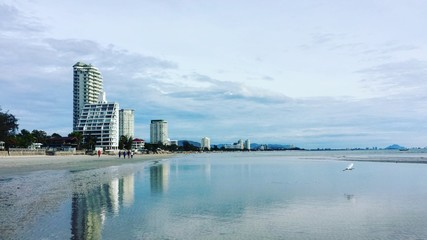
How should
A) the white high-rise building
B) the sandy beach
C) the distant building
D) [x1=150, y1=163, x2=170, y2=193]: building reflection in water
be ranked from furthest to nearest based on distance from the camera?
1. the white high-rise building
2. the distant building
3. the sandy beach
4. [x1=150, y1=163, x2=170, y2=193]: building reflection in water

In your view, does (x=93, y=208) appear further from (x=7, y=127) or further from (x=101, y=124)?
(x=101, y=124)

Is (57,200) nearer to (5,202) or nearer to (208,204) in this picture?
(5,202)

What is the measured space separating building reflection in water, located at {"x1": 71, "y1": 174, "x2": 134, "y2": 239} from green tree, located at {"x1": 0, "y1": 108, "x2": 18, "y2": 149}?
78.2m

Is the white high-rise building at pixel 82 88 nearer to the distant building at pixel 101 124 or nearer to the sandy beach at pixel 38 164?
the distant building at pixel 101 124

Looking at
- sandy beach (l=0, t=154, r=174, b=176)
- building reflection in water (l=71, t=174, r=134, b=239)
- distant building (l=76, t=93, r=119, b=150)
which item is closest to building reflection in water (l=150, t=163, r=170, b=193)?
building reflection in water (l=71, t=174, r=134, b=239)

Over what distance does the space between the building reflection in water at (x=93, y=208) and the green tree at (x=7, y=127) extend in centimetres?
7820

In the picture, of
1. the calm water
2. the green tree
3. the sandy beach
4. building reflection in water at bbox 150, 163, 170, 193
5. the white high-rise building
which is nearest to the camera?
→ the calm water

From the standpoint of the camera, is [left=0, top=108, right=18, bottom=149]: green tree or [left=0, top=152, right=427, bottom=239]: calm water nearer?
[left=0, top=152, right=427, bottom=239]: calm water

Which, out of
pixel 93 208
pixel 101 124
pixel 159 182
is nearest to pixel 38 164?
pixel 159 182

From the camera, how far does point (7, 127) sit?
91250mm

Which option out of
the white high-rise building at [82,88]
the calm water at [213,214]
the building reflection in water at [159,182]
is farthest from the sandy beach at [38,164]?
the white high-rise building at [82,88]

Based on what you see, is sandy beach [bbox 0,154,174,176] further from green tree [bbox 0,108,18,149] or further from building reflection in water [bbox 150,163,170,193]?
green tree [bbox 0,108,18,149]

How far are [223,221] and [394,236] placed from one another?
193 inches

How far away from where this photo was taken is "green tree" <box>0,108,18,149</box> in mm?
89050
